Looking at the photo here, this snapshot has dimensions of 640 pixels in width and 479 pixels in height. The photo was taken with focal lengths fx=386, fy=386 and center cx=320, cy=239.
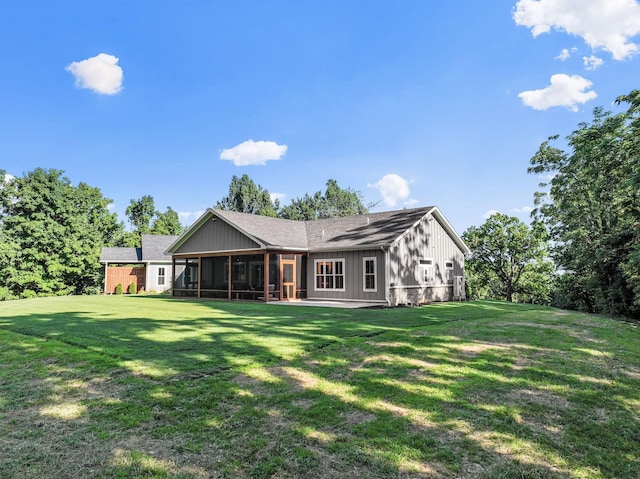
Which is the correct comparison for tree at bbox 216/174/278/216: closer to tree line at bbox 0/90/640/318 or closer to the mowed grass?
tree line at bbox 0/90/640/318

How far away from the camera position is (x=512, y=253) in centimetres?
2859

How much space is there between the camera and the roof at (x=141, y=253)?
97.5ft

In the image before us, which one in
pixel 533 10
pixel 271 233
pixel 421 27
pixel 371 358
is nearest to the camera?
pixel 371 358

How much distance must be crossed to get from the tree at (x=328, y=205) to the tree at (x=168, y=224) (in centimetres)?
1392

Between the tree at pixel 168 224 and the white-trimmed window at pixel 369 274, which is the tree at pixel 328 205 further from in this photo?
the white-trimmed window at pixel 369 274

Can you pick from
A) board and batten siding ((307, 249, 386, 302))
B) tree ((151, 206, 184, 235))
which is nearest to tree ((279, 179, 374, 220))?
tree ((151, 206, 184, 235))

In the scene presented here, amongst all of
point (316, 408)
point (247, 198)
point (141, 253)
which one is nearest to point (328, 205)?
point (247, 198)

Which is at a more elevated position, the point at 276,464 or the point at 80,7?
the point at 80,7

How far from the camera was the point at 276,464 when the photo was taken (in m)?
2.82

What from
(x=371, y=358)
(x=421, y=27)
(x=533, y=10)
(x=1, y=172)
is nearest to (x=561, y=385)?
(x=371, y=358)

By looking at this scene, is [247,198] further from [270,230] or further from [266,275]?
[266,275]

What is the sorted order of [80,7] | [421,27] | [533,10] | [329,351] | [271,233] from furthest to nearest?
[271,233] → [421,27] → [80,7] → [533,10] → [329,351]

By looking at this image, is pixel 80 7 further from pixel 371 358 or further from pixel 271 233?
pixel 371 358

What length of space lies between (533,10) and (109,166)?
32441 millimetres
